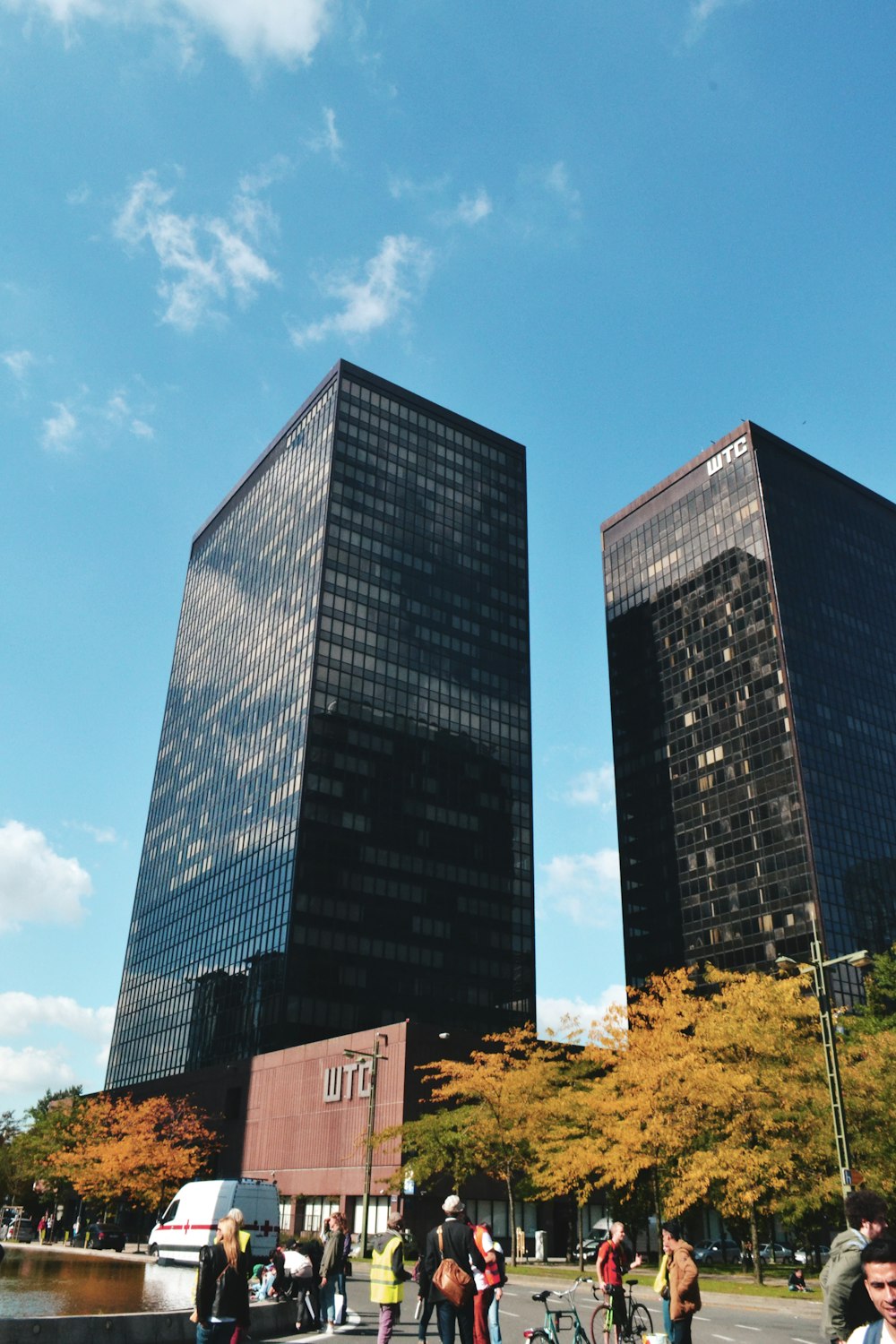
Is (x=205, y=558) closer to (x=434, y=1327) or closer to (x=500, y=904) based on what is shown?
(x=500, y=904)

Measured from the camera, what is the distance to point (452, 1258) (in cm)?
1407

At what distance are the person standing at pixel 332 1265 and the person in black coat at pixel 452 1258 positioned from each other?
22.3ft

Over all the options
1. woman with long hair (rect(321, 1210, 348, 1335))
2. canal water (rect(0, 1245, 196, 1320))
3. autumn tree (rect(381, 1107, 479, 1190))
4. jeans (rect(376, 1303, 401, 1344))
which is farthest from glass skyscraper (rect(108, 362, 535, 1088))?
jeans (rect(376, 1303, 401, 1344))

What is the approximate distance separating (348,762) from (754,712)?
49.8 m

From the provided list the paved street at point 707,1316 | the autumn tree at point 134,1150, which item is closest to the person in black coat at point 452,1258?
the paved street at point 707,1316

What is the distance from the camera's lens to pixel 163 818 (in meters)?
149

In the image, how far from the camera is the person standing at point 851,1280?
8773mm

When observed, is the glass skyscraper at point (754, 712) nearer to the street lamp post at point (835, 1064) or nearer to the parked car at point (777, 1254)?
the parked car at point (777, 1254)

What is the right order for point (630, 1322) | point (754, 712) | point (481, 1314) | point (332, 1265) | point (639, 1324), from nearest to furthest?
point (481, 1314) → point (630, 1322) → point (639, 1324) → point (332, 1265) → point (754, 712)

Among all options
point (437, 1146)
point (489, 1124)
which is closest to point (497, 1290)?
point (489, 1124)

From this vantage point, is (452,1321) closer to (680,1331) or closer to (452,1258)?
(452,1258)

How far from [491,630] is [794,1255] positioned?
81.6m

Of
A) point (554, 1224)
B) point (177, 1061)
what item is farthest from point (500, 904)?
point (554, 1224)

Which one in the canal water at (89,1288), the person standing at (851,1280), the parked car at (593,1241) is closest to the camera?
the person standing at (851,1280)
